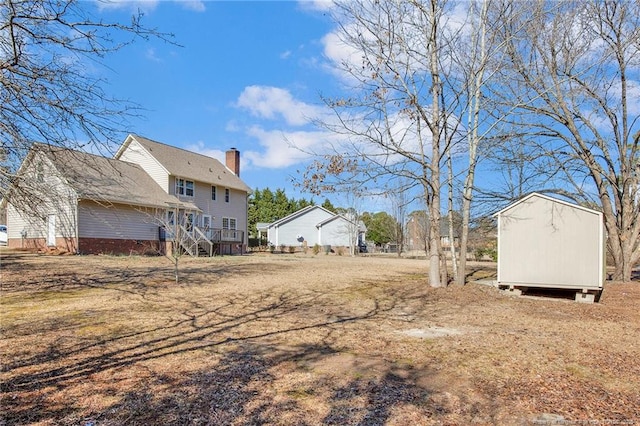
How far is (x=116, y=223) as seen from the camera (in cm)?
2173

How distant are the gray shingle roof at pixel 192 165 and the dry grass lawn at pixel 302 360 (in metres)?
18.0

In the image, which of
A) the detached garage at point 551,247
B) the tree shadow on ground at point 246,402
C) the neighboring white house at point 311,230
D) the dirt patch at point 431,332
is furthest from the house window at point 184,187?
the tree shadow on ground at point 246,402

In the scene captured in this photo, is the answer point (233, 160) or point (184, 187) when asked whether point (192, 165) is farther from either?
point (233, 160)

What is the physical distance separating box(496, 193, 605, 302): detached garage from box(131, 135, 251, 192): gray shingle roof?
20324 millimetres

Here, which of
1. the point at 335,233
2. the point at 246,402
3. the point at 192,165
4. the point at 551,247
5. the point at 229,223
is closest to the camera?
the point at 246,402

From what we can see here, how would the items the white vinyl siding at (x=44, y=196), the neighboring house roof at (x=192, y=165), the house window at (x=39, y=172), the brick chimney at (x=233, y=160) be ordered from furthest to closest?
the brick chimney at (x=233, y=160) → the neighboring house roof at (x=192, y=165) → the house window at (x=39, y=172) → the white vinyl siding at (x=44, y=196)

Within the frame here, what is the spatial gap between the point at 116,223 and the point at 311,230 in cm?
2541

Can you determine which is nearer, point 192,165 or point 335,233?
point 192,165

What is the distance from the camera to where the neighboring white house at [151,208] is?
20.0 m

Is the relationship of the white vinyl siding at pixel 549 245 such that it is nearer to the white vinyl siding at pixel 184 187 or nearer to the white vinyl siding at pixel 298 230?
the white vinyl siding at pixel 184 187

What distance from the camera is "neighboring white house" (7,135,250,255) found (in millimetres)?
20016

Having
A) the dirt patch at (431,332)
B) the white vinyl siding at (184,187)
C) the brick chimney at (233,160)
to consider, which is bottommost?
the dirt patch at (431,332)

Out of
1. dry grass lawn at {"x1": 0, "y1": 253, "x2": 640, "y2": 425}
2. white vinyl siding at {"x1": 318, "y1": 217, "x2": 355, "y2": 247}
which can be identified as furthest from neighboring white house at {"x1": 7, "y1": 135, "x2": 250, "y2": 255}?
white vinyl siding at {"x1": 318, "y1": 217, "x2": 355, "y2": 247}

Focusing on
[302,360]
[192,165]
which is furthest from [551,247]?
[192,165]
